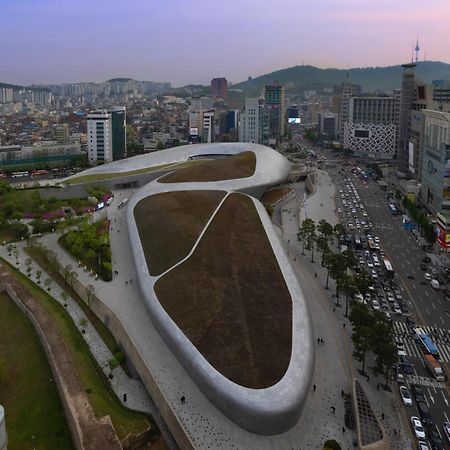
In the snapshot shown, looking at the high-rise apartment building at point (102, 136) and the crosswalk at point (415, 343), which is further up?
the high-rise apartment building at point (102, 136)

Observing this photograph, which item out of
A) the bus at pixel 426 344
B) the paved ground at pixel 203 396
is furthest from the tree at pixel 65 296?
the bus at pixel 426 344

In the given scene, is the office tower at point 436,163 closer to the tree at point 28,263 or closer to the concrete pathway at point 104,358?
the concrete pathway at point 104,358

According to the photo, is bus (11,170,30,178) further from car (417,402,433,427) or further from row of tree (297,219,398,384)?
car (417,402,433,427)

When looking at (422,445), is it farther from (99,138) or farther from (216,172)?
(99,138)

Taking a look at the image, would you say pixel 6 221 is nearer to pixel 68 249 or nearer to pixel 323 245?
pixel 68 249

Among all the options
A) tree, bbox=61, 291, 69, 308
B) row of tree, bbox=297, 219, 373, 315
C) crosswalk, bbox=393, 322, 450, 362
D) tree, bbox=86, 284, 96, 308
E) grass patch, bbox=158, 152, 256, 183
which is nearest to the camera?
crosswalk, bbox=393, 322, 450, 362

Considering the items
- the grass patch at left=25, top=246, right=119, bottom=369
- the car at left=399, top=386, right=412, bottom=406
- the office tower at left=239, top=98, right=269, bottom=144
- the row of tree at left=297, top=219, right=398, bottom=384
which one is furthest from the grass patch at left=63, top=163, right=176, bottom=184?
the office tower at left=239, top=98, right=269, bottom=144

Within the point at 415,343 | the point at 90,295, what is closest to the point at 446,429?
the point at 415,343
